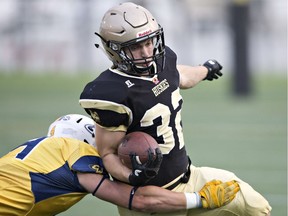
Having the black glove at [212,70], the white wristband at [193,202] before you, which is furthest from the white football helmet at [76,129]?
the black glove at [212,70]

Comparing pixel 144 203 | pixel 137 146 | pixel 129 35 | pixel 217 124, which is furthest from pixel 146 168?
pixel 217 124

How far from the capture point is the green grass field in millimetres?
8102

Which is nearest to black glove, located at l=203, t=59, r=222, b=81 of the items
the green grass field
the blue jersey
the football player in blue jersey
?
the football player in blue jersey

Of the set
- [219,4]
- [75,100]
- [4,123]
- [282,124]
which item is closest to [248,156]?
[282,124]

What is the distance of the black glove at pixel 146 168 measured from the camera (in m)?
4.62

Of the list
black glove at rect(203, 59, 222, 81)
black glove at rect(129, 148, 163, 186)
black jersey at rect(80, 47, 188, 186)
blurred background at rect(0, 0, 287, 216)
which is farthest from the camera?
blurred background at rect(0, 0, 287, 216)

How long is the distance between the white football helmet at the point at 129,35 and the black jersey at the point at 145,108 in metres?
0.06

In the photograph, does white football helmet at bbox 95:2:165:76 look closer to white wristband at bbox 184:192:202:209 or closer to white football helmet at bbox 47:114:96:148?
white football helmet at bbox 47:114:96:148

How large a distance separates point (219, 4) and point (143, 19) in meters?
19.3

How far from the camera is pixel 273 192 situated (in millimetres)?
7484

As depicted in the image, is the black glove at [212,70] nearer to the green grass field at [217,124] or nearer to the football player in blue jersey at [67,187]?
the football player in blue jersey at [67,187]

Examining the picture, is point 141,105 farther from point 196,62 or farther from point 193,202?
point 196,62

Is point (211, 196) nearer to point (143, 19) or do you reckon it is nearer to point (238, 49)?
point (143, 19)

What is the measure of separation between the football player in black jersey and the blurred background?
70.3 inches
